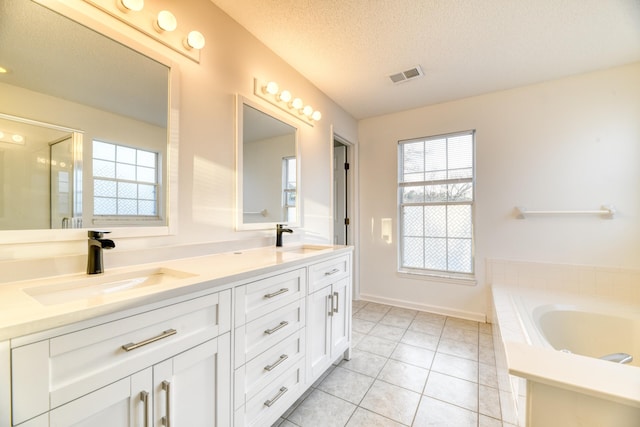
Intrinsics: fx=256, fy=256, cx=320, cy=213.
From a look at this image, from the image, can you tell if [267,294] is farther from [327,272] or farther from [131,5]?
[131,5]

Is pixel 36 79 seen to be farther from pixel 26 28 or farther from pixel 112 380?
pixel 112 380

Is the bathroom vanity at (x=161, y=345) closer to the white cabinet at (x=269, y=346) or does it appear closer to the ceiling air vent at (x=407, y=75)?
the white cabinet at (x=269, y=346)

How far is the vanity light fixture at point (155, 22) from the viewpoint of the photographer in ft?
3.78

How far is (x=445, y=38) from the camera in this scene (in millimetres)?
1895

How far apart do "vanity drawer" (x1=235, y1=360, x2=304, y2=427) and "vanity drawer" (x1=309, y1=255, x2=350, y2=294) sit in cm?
44

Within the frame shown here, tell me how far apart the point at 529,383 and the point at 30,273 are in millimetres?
1832

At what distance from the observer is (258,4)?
1.61 m

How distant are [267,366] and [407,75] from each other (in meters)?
2.58

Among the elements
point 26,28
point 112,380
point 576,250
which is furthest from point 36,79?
point 576,250

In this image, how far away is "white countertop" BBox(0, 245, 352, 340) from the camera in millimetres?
583

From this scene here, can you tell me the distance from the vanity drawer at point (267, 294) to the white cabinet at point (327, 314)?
0.43ft

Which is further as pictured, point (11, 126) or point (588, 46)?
point (588, 46)

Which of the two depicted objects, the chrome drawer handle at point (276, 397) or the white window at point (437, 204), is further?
the white window at point (437, 204)

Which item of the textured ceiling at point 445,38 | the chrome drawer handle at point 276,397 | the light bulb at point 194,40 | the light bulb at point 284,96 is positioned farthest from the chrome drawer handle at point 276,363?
the textured ceiling at point 445,38
